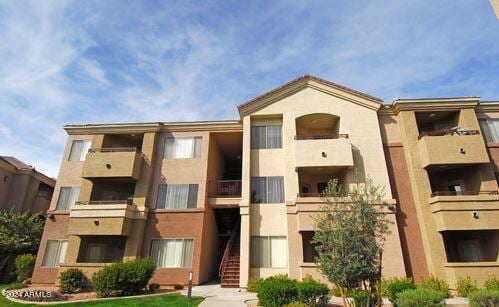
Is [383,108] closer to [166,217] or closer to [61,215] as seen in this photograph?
[166,217]

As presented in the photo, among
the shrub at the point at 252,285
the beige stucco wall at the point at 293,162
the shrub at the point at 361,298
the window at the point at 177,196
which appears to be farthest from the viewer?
the window at the point at 177,196

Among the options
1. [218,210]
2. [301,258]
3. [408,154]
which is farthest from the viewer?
[218,210]

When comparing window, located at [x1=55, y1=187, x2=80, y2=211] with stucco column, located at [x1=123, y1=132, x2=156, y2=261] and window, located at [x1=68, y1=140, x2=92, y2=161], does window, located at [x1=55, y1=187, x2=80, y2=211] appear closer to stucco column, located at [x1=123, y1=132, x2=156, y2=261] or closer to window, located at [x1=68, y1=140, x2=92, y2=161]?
window, located at [x1=68, y1=140, x2=92, y2=161]

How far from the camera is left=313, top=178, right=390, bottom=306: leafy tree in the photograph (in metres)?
8.98

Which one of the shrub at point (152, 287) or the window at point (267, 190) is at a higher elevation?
the window at point (267, 190)

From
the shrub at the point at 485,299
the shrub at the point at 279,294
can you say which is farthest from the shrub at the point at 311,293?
the shrub at the point at 485,299

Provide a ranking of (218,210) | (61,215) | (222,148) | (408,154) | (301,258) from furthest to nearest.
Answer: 1. (222,148)
2. (218,210)
3. (61,215)
4. (408,154)
5. (301,258)

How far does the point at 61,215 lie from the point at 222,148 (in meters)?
12.9

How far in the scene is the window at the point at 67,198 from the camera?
64.6 ft

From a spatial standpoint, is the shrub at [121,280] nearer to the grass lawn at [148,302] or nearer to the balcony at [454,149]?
the grass lawn at [148,302]

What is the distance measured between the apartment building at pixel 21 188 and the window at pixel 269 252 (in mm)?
21757

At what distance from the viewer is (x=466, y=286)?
14.0 metres

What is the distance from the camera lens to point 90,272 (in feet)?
54.7

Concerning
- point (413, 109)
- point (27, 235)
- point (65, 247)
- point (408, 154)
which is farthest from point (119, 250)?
point (413, 109)
